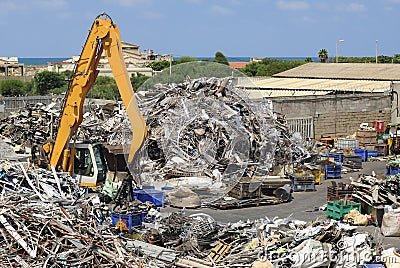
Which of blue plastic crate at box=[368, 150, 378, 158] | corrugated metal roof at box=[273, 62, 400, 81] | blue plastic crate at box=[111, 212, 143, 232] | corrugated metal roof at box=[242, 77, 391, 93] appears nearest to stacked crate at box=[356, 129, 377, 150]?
blue plastic crate at box=[368, 150, 378, 158]

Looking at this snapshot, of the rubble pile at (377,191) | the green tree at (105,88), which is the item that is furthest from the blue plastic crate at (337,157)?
the green tree at (105,88)

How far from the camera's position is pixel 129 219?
15.3 m

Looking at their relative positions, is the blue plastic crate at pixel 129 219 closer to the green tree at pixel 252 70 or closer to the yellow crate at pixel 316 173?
the yellow crate at pixel 316 173

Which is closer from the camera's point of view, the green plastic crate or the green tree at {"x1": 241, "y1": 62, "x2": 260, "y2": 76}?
the green plastic crate

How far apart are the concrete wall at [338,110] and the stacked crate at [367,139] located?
217cm

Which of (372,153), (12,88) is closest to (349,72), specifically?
(372,153)

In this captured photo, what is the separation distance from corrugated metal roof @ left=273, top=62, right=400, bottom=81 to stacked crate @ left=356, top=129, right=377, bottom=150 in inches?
544

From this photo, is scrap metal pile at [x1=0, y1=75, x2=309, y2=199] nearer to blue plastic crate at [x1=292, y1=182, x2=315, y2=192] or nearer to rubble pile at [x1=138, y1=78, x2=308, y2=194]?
rubble pile at [x1=138, y1=78, x2=308, y2=194]

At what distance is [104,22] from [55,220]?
26.4 feet

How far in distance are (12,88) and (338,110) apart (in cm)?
4859

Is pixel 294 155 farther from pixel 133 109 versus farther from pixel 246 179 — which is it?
pixel 133 109

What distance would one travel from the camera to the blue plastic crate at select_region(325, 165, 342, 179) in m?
23.8

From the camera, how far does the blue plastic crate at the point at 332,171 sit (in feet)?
78.1

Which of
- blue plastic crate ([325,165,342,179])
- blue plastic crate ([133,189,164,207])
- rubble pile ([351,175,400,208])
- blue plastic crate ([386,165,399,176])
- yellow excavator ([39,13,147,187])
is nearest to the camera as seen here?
rubble pile ([351,175,400,208])
